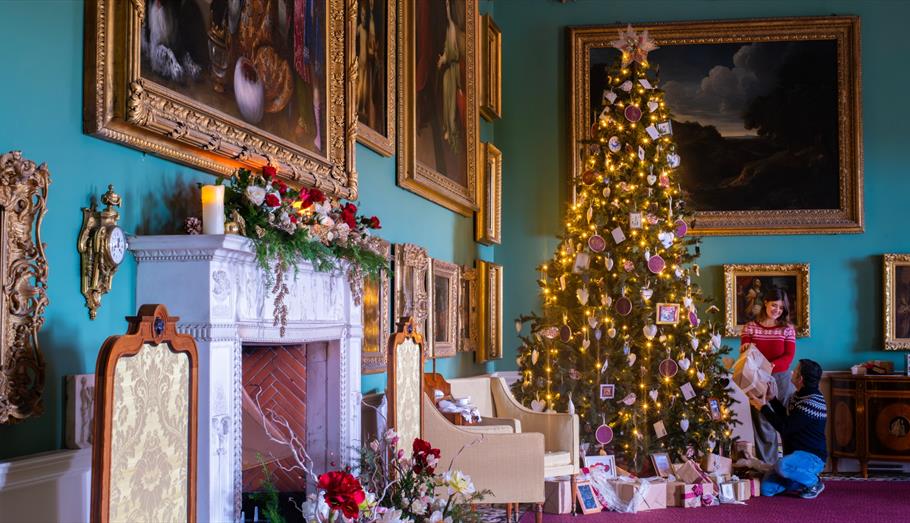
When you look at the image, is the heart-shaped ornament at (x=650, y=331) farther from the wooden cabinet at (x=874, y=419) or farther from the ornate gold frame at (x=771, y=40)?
the wooden cabinet at (x=874, y=419)

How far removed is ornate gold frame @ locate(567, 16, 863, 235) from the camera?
13047mm

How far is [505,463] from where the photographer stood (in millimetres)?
7934

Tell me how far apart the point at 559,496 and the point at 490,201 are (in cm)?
429

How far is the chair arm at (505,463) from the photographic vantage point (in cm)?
791

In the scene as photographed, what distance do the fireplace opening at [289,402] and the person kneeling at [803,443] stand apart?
19.5ft

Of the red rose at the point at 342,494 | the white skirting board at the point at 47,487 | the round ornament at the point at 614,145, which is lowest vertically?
the red rose at the point at 342,494

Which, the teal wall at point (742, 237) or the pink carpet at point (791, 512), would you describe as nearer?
the pink carpet at point (791, 512)

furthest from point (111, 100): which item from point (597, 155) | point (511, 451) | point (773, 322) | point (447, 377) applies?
point (773, 322)

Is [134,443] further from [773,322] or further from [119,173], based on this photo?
[773,322]

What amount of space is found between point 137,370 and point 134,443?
283 millimetres

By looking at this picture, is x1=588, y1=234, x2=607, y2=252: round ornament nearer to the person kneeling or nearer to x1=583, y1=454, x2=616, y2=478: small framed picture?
x1=583, y1=454, x2=616, y2=478: small framed picture

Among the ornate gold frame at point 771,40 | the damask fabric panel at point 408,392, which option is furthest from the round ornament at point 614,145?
the damask fabric panel at point 408,392

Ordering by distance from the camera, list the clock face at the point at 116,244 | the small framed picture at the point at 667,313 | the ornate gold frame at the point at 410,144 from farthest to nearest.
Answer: the small framed picture at the point at 667,313 → the ornate gold frame at the point at 410,144 → the clock face at the point at 116,244

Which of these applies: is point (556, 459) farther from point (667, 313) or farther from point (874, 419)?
point (874, 419)
